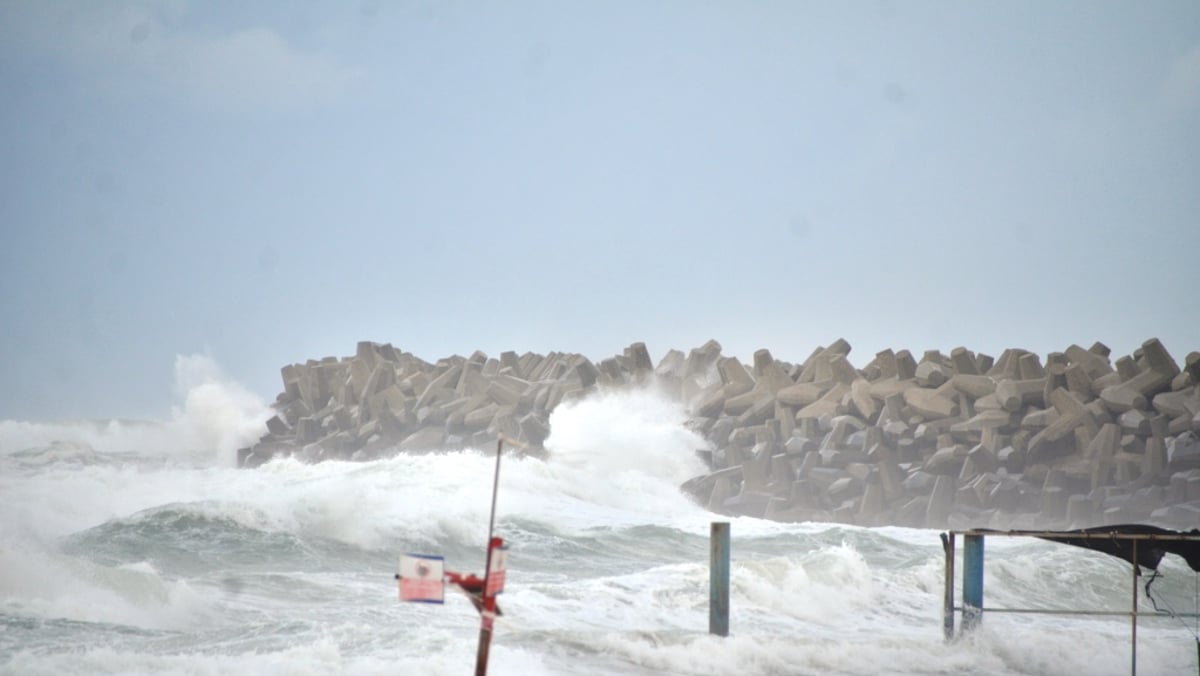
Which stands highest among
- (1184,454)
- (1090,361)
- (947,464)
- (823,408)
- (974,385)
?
(1090,361)

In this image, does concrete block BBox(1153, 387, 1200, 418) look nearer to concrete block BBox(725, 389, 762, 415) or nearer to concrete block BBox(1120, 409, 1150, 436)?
concrete block BBox(1120, 409, 1150, 436)

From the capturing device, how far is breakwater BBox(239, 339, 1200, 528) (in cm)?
2562

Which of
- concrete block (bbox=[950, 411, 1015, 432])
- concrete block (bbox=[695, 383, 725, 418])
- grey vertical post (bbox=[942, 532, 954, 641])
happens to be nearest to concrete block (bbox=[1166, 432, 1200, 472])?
concrete block (bbox=[950, 411, 1015, 432])

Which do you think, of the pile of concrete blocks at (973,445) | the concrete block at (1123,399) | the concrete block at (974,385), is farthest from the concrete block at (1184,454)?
the concrete block at (974,385)

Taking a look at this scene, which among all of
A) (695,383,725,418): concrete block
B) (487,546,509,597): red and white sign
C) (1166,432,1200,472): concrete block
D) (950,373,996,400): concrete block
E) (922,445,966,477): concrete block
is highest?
(950,373,996,400): concrete block

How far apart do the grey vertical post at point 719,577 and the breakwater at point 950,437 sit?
47.2 ft

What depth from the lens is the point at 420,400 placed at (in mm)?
35438

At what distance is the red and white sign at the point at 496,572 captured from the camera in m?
7.34

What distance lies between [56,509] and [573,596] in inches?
435

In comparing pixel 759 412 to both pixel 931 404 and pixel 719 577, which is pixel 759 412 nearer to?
pixel 931 404

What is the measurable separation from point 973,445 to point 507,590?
1486 cm

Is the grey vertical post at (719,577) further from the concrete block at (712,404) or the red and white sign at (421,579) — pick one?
the concrete block at (712,404)

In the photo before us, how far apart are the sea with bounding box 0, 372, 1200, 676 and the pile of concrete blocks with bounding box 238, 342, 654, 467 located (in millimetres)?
5836

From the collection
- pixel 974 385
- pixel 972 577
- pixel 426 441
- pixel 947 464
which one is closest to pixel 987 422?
pixel 947 464
